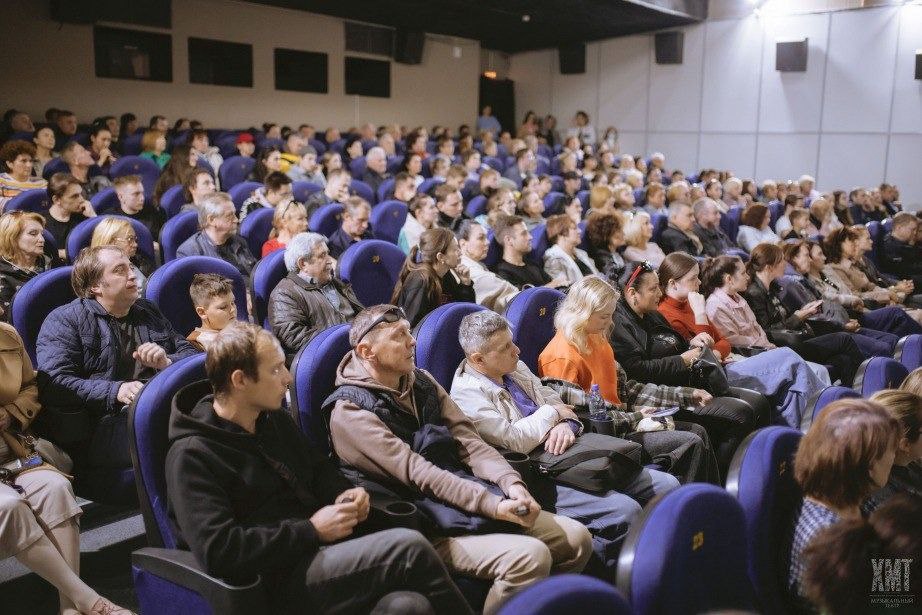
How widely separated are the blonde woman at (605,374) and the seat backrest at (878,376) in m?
0.57

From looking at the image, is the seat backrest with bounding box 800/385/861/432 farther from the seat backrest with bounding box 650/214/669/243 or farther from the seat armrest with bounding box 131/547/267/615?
the seat backrest with bounding box 650/214/669/243

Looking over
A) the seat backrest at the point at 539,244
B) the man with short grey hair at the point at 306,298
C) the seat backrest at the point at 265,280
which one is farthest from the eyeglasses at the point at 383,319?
the seat backrest at the point at 539,244

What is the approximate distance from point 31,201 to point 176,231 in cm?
101

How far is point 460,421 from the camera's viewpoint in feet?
6.98

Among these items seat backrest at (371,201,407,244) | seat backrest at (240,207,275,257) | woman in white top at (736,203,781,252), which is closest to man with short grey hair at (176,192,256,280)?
seat backrest at (240,207,275,257)

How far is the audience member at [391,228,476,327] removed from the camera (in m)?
3.27

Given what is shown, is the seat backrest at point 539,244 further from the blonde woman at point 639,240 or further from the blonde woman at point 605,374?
the blonde woman at point 605,374

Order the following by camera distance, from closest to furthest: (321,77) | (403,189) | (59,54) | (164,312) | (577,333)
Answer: (577,333)
(164,312)
(403,189)
(59,54)
(321,77)

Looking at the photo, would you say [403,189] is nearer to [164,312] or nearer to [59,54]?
[164,312]

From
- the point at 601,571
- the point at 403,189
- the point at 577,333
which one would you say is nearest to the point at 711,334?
the point at 577,333

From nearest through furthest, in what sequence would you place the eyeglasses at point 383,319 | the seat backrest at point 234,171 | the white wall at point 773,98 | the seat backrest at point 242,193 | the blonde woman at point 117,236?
the eyeglasses at point 383,319 < the blonde woman at point 117,236 < the seat backrest at point 242,193 < the seat backrest at point 234,171 < the white wall at point 773,98

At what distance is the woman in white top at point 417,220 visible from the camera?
15.9 ft

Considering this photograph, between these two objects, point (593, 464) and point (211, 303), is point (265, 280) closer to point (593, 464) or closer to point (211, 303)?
point (211, 303)

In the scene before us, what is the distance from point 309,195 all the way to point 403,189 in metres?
0.73
